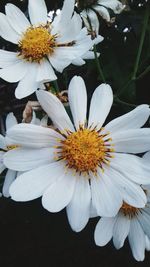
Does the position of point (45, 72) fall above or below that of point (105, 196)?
above

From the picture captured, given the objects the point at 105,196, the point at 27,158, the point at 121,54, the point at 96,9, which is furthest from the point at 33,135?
the point at 121,54

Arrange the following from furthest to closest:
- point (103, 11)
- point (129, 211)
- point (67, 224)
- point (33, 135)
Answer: point (67, 224) < point (103, 11) < point (129, 211) < point (33, 135)

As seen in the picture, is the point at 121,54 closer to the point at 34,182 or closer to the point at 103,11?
the point at 103,11

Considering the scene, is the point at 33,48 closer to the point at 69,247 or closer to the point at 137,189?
the point at 137,189

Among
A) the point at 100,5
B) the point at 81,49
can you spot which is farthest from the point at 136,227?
the point at 100,5

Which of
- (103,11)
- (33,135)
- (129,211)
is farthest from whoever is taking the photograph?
(103,11)

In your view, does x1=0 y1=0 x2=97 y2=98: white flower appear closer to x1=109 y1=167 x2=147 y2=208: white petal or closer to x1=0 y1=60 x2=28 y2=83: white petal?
x1=0 y1=60 x2=28 y2=83: white petal

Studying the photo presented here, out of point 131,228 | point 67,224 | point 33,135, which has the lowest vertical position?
point 67,224
